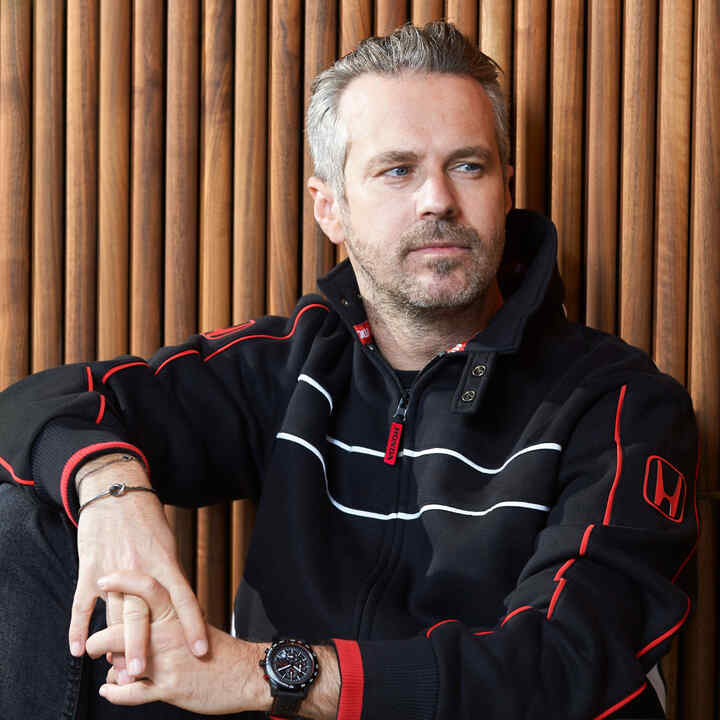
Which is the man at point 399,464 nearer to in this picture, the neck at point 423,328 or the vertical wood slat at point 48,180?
the neck at point 423,328

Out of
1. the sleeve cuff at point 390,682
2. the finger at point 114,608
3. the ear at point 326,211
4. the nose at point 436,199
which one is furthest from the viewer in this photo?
the ear at point 326,211

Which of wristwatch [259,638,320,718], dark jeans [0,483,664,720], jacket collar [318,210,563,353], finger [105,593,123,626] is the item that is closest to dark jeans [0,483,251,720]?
dark jeans [0,483,664,720]

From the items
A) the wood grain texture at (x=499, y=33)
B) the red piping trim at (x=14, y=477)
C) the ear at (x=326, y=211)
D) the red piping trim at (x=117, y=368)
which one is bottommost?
the red piping trim at (x=14, y=477)

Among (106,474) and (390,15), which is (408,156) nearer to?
(390,15)

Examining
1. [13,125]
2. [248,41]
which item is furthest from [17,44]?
[248,41]

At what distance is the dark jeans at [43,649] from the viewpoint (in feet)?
3.64

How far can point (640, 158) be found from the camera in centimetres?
146

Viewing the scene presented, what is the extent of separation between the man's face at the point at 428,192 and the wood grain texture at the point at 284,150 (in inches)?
9.7

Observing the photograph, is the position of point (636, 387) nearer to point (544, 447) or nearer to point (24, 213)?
point (544, 447)

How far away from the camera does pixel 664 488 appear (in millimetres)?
1074

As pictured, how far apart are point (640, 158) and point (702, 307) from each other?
263mm

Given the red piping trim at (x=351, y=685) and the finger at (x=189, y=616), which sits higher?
the finger at (x=189, y=616)

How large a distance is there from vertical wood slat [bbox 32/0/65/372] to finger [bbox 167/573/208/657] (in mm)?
812

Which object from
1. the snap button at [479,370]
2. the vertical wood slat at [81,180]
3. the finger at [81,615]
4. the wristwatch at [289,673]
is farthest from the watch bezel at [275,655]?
the vertical wood slat at [81,180]
